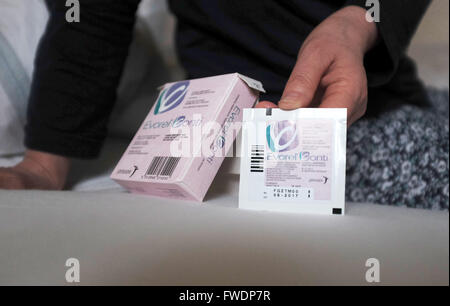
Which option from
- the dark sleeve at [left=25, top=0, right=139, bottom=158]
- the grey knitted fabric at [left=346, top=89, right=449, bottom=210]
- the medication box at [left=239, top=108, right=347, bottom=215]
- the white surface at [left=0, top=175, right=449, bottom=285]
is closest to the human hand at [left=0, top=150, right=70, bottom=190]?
the dark sleeve at [left=25, top=0, right=139, bottom=158]

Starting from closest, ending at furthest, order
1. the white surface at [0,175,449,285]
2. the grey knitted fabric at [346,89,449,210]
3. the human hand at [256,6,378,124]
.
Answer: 1. the white surface at [0,175,449,285]
2. the human hand at [256,6,378,124]
3. the grey knitted fabric at [346,89,449,210]

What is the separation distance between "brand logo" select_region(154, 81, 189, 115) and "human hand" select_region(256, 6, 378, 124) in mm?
99

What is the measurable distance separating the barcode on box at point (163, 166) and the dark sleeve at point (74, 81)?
9.6 inches

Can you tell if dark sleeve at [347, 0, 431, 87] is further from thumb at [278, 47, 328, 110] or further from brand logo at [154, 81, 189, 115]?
brand logo at [154, 81, 189, 115]

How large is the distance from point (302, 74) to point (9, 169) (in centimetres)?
40

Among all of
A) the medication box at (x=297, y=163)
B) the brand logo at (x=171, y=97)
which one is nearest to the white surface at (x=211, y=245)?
the medication box at (x=297, y=163)

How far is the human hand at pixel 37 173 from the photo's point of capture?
453mm

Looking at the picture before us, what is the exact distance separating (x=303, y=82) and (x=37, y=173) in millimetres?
389

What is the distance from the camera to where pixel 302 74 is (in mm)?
354

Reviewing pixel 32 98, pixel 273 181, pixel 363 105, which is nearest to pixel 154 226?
pixel 273 181

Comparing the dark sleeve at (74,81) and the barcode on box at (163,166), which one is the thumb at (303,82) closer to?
the barcode on box at (163,166)

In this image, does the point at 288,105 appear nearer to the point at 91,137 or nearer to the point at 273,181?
the point at 273,181

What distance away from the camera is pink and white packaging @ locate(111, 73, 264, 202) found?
1.12 feet

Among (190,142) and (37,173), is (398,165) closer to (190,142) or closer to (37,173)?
(190,142)
